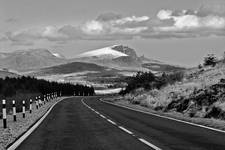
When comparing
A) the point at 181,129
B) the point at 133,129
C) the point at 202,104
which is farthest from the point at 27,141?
the point at 202,104

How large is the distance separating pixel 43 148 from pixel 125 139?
302 centimetres

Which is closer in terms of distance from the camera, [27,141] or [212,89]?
[27,141]

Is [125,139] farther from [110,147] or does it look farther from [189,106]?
[189,106]

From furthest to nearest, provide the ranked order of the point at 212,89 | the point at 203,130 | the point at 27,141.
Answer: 1. the point at 212,89
2. the point at 203,130
3. the point at 27,141

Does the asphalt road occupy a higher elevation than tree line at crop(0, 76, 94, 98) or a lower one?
lower

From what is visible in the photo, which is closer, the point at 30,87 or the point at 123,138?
the point at 123,138

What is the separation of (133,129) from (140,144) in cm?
477

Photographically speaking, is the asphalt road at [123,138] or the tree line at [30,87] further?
the tree line at [30,87]

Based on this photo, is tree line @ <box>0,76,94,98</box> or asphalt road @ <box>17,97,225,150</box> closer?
asphalt road @ <box>17,97,225,150</box>

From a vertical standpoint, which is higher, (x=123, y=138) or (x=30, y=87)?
(x=30, y=87)

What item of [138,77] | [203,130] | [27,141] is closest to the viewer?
[27,141]

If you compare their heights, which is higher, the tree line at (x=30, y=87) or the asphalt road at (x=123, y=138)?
the tree line at (x=30, y=87)

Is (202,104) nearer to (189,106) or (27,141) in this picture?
(189,106)

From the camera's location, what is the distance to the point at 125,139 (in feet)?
48.8
